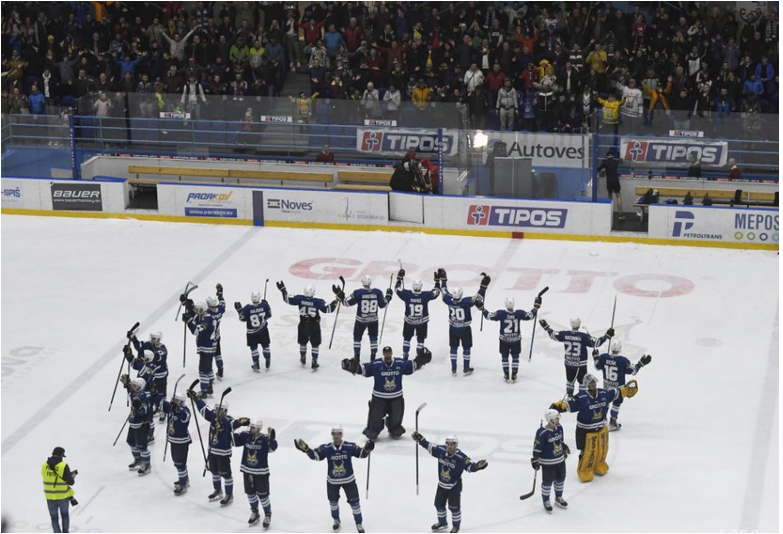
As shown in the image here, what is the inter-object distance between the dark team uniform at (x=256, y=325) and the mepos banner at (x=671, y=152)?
32.3ft

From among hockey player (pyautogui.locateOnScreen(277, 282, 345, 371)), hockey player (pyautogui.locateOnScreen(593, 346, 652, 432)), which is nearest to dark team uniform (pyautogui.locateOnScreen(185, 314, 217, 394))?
hockey player (pyautogui.locateOnScreen(277, 282, 345, 371))

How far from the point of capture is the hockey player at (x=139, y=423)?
55.9 feet

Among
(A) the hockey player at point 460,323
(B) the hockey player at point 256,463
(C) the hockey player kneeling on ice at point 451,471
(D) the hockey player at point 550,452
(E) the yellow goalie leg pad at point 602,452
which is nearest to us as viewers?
(C) the hockey player kneeling on ice at point 451,471

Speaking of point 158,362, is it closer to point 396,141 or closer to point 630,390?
point 630,390

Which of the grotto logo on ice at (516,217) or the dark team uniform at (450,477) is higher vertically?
the grotto logo on ice at (516,217)

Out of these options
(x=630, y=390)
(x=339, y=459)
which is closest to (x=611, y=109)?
(x=630, y=390)

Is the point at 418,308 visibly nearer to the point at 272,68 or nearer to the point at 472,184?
the point at 472,184

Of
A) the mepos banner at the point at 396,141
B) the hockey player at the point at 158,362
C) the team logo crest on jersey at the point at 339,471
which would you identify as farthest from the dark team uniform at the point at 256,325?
the mepos banner at the point at 396,141

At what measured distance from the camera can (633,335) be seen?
71.5ft

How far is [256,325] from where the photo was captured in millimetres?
20234

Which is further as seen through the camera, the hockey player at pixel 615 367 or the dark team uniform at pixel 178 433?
the hockey player at pixel 615 367

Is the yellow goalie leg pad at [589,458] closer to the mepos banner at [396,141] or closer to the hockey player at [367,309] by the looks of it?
the hockey player at [367,309]

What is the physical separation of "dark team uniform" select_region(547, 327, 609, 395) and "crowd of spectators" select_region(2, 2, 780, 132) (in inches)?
374

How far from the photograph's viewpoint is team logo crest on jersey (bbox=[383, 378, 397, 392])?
17844 mm
